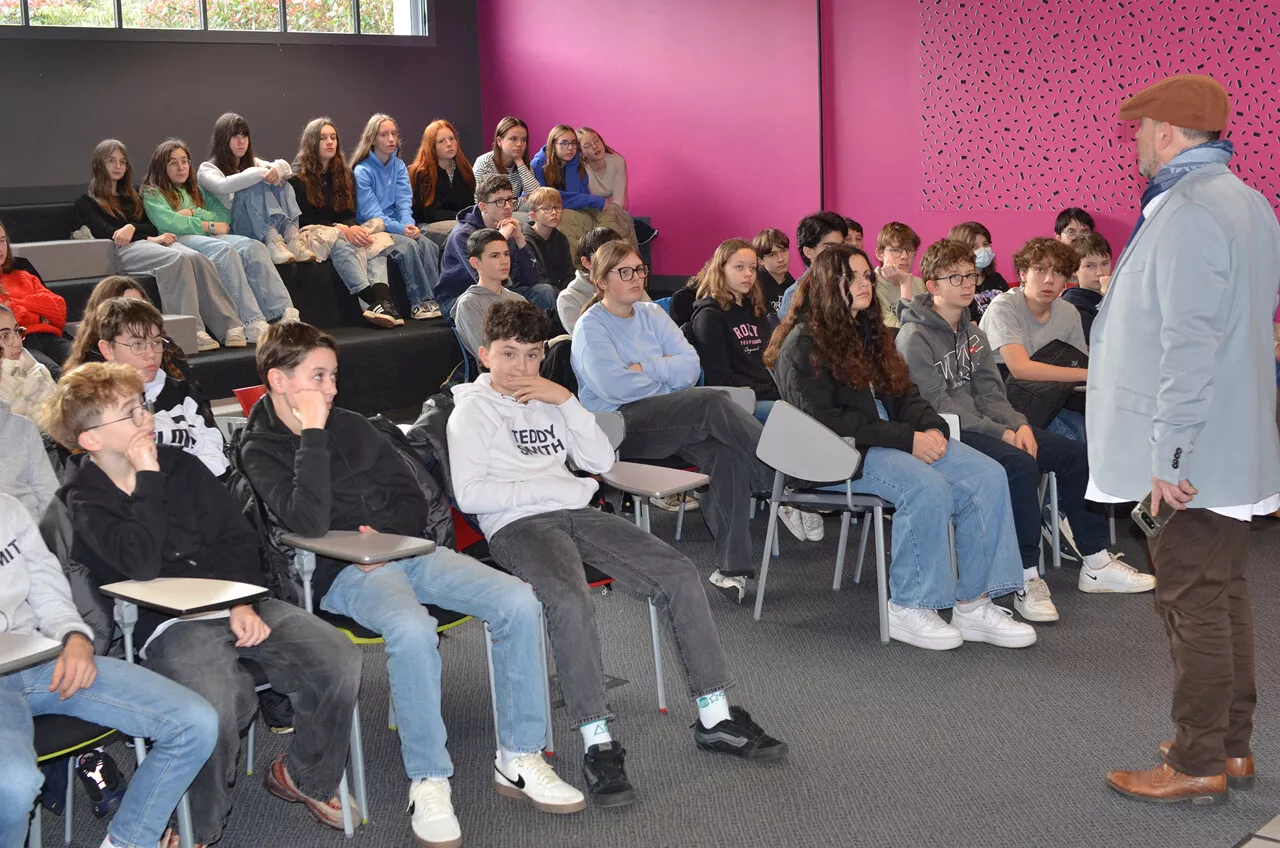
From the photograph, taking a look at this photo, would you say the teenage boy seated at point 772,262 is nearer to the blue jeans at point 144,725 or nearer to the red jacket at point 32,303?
the red jacket at point 32,303

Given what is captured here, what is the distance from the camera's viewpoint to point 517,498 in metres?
3.12

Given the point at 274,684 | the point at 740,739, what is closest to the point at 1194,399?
the point at 740,739

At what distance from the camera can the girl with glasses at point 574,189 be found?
772 cm

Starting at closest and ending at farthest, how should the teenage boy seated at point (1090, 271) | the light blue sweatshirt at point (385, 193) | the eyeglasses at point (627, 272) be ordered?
the eyeglasses at point (627, 272), the teenage boy seated at point (1090, 271), the light blue sweatshirt at point (385, 193)

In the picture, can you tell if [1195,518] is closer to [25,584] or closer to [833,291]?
[833,291]

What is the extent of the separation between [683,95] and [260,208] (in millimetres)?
3125

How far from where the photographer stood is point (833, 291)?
12.7ft

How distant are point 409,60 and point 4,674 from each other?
7672 millimetres

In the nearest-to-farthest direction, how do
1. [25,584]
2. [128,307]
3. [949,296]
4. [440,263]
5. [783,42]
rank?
[25,584] < [128,307] < [949,296] < [440,263] < [783,42]

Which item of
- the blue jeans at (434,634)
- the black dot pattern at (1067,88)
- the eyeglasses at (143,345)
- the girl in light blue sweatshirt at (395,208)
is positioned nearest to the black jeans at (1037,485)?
the blue jeans at (434,634)

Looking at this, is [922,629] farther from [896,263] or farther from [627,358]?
[896,263]

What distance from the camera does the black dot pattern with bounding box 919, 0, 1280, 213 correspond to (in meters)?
6.29

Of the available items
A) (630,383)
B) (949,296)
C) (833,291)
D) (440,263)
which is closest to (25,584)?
(630,383)

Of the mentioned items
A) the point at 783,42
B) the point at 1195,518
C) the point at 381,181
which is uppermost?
the point at 783,42
